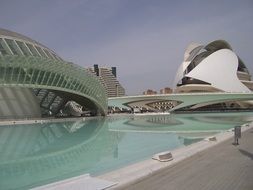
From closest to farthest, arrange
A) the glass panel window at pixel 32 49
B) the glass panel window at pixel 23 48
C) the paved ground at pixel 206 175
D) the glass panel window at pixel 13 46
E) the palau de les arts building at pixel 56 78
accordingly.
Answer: the paved ground at pixel 206 175 → the palau de les arts building at pixel 56 78 → the glass panel window at pixel 13 46 → the glass panel window at pixel 23 48 → the glass panel window at pixel 32 49

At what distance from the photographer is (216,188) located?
6121 mm

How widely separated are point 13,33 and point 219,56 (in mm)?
44334

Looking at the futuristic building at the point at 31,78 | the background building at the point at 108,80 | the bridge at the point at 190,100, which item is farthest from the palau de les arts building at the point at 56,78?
the background building at the point at 108,80

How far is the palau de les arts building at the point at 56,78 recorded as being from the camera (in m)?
38.1

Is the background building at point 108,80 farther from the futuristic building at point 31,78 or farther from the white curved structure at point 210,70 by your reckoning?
the futuristic building at point 31,78

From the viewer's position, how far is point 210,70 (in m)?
69.7

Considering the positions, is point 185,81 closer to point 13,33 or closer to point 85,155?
point 13,33

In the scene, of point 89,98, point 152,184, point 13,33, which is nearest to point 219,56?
point 89,98

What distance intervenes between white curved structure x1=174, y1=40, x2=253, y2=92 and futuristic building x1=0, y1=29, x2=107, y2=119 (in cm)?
2684

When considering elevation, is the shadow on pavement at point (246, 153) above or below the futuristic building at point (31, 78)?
below

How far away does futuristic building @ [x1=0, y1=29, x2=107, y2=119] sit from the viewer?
123 ft

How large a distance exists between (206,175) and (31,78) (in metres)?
34.4

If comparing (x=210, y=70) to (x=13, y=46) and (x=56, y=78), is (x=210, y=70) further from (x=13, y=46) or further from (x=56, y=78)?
(x=13, y=46)

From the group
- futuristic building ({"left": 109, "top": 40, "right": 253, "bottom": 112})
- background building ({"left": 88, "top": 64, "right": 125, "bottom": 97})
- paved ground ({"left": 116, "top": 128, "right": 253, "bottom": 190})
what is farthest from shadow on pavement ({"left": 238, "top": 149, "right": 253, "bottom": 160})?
background building ({"left": 88, "top": 64, "right": 125, "bottom": 97})
